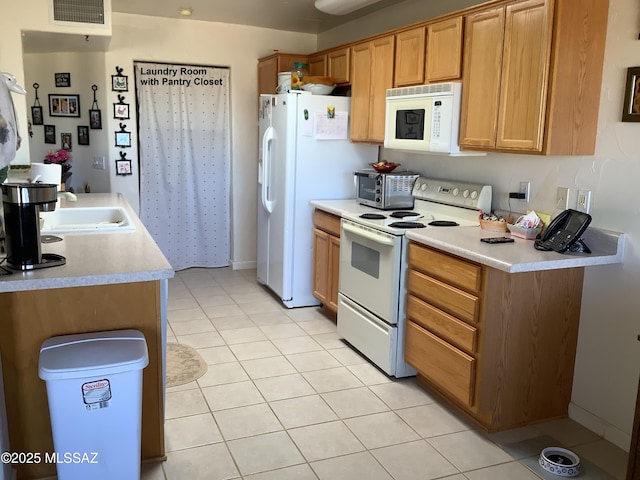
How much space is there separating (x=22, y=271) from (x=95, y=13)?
8.09 ft

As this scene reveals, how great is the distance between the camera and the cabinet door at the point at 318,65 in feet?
15.8

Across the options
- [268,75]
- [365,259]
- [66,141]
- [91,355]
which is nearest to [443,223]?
[365,259]

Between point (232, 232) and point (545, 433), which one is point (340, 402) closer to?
point (545, 433)

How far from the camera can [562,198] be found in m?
2.93

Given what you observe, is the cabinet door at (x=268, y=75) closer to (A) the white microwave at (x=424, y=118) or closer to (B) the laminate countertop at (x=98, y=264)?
(A) the white microwave at (x=424, y=118)

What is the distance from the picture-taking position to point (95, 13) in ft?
12.6

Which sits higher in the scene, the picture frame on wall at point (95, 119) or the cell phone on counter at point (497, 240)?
the picture frame on wall at point (95, 119)

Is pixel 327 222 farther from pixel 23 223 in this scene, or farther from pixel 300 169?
pixel 23 223

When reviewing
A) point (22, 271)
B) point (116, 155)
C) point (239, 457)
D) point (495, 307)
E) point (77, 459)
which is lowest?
point (239, 457)

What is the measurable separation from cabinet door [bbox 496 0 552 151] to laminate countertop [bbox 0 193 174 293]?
5.89 feet

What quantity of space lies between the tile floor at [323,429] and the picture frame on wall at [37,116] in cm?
285

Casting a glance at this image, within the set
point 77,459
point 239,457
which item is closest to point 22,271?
point 77,459

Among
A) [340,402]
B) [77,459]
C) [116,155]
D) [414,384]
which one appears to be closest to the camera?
[77,459]

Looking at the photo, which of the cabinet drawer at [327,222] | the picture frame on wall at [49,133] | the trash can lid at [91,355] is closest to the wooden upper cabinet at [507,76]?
the cabinet drawer at [327,222]
